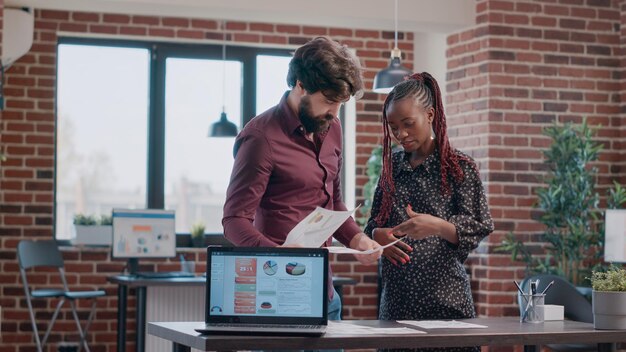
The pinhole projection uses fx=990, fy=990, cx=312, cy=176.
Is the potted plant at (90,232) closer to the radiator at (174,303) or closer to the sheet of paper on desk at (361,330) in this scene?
the radiator at (174,303)

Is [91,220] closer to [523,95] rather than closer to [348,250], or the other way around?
[523,95]

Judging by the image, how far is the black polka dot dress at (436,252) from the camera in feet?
9.81

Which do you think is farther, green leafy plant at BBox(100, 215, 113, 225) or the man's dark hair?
green leafy plant at BBox(100, 215, 113, 225)

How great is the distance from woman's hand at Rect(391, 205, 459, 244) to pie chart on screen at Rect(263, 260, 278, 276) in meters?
0.52

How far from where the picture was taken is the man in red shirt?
9.21 feet

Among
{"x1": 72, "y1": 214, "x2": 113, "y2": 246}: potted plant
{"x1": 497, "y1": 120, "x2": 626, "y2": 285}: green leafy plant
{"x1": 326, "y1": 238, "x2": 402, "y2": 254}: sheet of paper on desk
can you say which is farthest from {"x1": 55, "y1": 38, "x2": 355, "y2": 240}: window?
{"x1": 326, "y1": 238, "x2": 402, "y2": 254}: sheet of paper on desk

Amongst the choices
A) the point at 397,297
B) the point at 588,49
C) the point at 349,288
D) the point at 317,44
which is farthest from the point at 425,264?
the point at 349,288

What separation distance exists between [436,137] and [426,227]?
326 mm

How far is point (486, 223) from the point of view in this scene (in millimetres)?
3004

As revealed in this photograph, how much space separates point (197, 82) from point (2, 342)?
Answer: 2442mm

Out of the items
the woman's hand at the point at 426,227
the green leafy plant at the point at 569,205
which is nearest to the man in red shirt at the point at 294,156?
the woman's hand at the point at 426,227

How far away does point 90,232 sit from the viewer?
7.28 m

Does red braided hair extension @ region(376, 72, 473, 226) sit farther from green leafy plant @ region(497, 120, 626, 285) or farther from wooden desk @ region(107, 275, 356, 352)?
wooden desk @ region(107, 275, 356, 352)

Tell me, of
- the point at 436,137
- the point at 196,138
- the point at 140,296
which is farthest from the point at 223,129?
the point at 436,137
